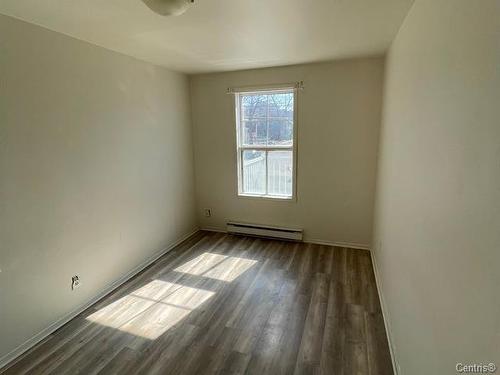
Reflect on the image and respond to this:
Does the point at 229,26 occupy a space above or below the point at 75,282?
above

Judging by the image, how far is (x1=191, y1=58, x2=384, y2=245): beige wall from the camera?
11.1 feet

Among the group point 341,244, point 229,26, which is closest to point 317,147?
point 341,244

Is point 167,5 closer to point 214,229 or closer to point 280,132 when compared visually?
point 280,132

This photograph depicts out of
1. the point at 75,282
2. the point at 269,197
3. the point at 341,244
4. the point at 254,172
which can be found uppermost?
the point at 254,172

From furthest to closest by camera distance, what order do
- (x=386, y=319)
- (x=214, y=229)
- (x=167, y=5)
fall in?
(x=214, y=229), (x=386, y=319), (x=167, y=5)

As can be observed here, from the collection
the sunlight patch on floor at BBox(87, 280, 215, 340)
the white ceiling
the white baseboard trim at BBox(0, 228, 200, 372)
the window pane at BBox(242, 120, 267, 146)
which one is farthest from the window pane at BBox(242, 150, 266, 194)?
the sunlight patch on floor at BBox(87, 280, 215, 340)

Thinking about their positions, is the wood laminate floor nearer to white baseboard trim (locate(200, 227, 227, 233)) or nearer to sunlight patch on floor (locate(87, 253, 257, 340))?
sunlight patch on floor (locate(87, 253, 257, 340))

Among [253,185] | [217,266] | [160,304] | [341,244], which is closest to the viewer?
[160,304]

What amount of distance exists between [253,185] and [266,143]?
0.66 m

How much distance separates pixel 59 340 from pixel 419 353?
2.49 metres

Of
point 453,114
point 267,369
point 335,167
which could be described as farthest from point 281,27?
point 267,369

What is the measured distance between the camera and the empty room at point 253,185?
3.44 feet

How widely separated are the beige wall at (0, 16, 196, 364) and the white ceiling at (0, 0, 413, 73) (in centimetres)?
24

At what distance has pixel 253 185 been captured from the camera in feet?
13.6
